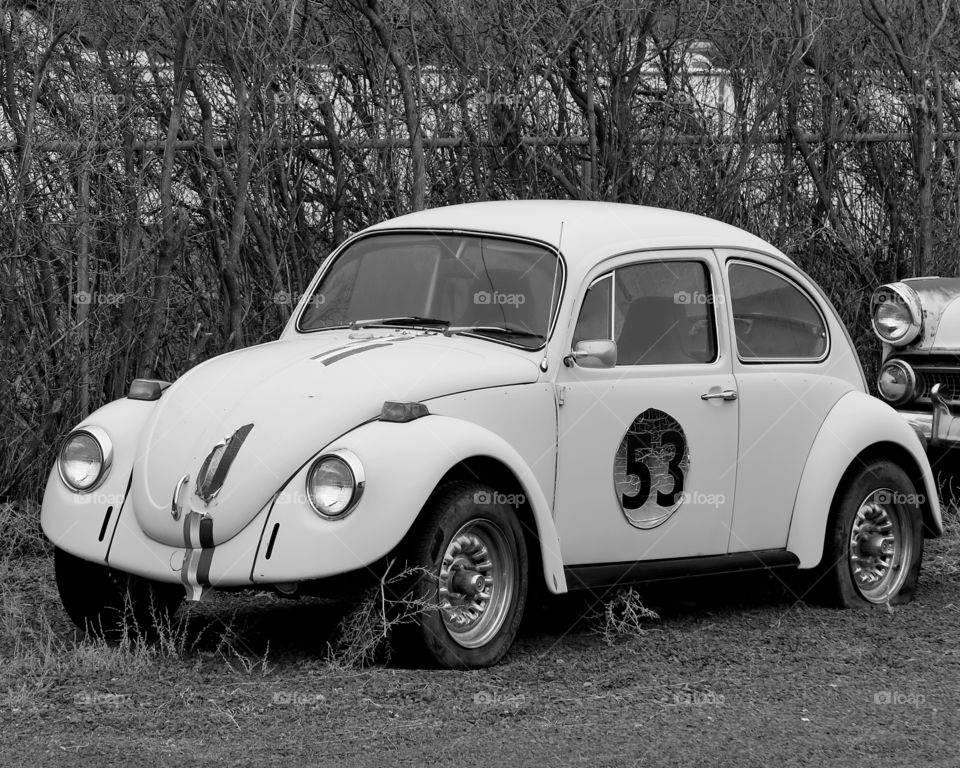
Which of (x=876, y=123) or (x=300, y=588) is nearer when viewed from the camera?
(x=300, y=588)

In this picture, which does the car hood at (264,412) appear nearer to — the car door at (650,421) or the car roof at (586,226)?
the car door at (650,421)

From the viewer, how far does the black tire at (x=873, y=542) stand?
6965mm

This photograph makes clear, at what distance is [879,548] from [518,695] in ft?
8.29

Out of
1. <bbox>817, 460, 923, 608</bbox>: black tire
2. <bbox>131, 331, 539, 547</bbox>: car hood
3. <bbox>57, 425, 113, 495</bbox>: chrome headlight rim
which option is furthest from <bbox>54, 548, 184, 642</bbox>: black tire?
<bbox>817, 460, 923, 608</bbox>: black tire

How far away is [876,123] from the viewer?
1126cm

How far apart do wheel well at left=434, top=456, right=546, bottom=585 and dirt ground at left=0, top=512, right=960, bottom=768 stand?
46 cm

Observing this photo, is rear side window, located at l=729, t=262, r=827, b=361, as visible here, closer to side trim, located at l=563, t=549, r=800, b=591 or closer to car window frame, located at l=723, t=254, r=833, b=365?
car window frame, located at l=723, t=254, r=833, b=365

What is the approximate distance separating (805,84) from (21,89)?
5456 millimetres

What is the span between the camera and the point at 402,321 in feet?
21.1

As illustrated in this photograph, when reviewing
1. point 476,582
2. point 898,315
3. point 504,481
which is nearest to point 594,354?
point 504,481

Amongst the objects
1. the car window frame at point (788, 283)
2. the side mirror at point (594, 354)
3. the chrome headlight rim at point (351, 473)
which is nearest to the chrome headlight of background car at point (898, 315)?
the car window frame at point (788, 283)

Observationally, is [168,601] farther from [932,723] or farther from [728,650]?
[932,723]

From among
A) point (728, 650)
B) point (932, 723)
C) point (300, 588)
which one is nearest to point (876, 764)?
point (932, 723)

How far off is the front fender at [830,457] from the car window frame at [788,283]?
0.25m
